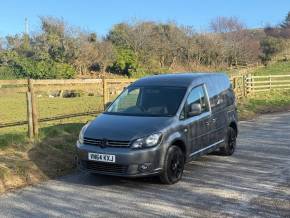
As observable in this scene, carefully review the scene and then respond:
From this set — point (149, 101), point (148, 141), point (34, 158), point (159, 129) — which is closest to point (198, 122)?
point (149, 101)

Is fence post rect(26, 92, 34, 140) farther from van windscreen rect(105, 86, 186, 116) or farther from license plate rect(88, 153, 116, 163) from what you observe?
license plate rect(88, 153, 116, 163)

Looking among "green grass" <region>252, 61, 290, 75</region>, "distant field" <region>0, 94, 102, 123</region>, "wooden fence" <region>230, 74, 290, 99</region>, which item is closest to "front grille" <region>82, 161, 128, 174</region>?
"distant field" <region>0, 94, 102, 123</region>

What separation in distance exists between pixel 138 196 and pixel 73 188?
1.17 metres

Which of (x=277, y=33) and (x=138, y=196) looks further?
(x=277, y=33)

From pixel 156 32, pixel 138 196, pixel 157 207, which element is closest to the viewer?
pixel 157 207

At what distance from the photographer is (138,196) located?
7.27 m

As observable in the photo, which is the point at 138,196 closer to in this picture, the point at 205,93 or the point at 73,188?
the point at 73,188

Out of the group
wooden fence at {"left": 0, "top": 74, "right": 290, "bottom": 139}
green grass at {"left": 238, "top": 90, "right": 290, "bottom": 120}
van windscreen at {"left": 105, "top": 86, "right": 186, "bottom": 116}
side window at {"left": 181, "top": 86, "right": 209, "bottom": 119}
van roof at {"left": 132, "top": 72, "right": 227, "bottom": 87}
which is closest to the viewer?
van windscreen at {"left": 105, "top": 86, "right": 186, "bottom": 116}

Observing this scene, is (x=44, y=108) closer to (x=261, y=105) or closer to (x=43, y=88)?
(x=261, y=105)

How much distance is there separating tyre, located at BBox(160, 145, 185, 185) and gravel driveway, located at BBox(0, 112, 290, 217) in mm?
125

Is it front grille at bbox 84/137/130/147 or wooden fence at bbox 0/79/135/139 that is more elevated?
wooden fence at bbox 0/79/135/139

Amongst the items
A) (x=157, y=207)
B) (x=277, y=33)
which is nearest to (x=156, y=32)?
(x=277, y=33)

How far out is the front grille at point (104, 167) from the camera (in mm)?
7566

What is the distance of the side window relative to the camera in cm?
873
